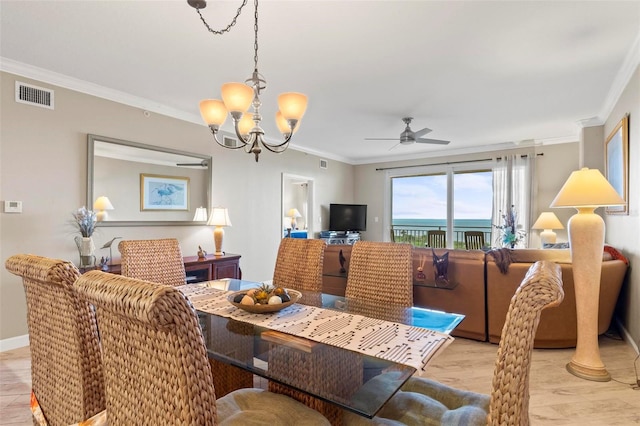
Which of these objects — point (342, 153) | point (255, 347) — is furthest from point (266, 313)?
point (342, 153)

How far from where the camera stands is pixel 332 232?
6.96 meters

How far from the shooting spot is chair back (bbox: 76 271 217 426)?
67cm

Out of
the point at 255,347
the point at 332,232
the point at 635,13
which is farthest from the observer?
the point at 332,232

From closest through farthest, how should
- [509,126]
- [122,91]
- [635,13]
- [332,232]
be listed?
[635,13]
[122,91]
[509,126]
[332,232]

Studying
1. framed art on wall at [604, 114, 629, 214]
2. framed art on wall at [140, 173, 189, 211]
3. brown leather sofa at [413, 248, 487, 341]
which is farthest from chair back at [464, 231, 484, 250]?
framed art on wall at [140, 173, 189, 211]

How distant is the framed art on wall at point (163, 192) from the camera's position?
13.0 ft

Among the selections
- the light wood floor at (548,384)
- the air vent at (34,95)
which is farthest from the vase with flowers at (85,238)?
the air vent at (34,95)

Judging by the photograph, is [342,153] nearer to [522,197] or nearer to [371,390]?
[522,197]

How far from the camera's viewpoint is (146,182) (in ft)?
13.0

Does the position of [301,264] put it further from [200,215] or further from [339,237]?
[339,237]

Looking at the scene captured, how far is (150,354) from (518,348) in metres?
0.87

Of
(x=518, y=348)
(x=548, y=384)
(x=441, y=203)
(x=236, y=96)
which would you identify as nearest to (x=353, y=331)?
(x=518, y=348)

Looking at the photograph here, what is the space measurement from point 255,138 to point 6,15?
1.98 meters

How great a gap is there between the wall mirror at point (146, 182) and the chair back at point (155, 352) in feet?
10.7
